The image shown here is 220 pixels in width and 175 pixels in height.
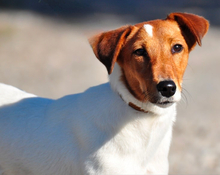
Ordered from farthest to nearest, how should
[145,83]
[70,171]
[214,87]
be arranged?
1. [214,87]
2. [70,171]
3. [145,83]

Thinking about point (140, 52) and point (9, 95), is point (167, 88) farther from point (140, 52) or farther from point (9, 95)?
point (9, 95)

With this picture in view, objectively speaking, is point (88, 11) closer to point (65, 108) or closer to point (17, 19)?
point (17, 19)

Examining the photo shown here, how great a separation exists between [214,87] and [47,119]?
5564 millimetres

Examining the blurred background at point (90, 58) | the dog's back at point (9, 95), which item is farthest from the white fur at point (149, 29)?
the blurred background at point (90, 58)

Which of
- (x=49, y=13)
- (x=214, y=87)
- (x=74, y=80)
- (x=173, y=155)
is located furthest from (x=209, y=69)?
(x=49, y=13)

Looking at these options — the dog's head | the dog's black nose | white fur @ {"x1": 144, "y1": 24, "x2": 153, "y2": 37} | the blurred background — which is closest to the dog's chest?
the dog's head

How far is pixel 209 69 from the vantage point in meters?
8.95

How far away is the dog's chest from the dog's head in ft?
0.88

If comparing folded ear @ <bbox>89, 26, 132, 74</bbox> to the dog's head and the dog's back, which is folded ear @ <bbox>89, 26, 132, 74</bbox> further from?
the dog's back

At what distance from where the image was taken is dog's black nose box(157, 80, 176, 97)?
2.71 metres

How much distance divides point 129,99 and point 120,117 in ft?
0.57

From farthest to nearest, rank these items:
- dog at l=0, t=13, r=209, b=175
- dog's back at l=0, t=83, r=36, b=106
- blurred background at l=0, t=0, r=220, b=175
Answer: blurred background at l=0, t=0, r=220, b=175, dog's back at l=0, t=83, r=36, b=106, dog at l=0, t=13, r=209, b=175

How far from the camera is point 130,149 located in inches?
119

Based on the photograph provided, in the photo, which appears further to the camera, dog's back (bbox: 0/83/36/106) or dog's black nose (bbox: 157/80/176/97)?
dog's back (bbox: 0/83/36/106)
